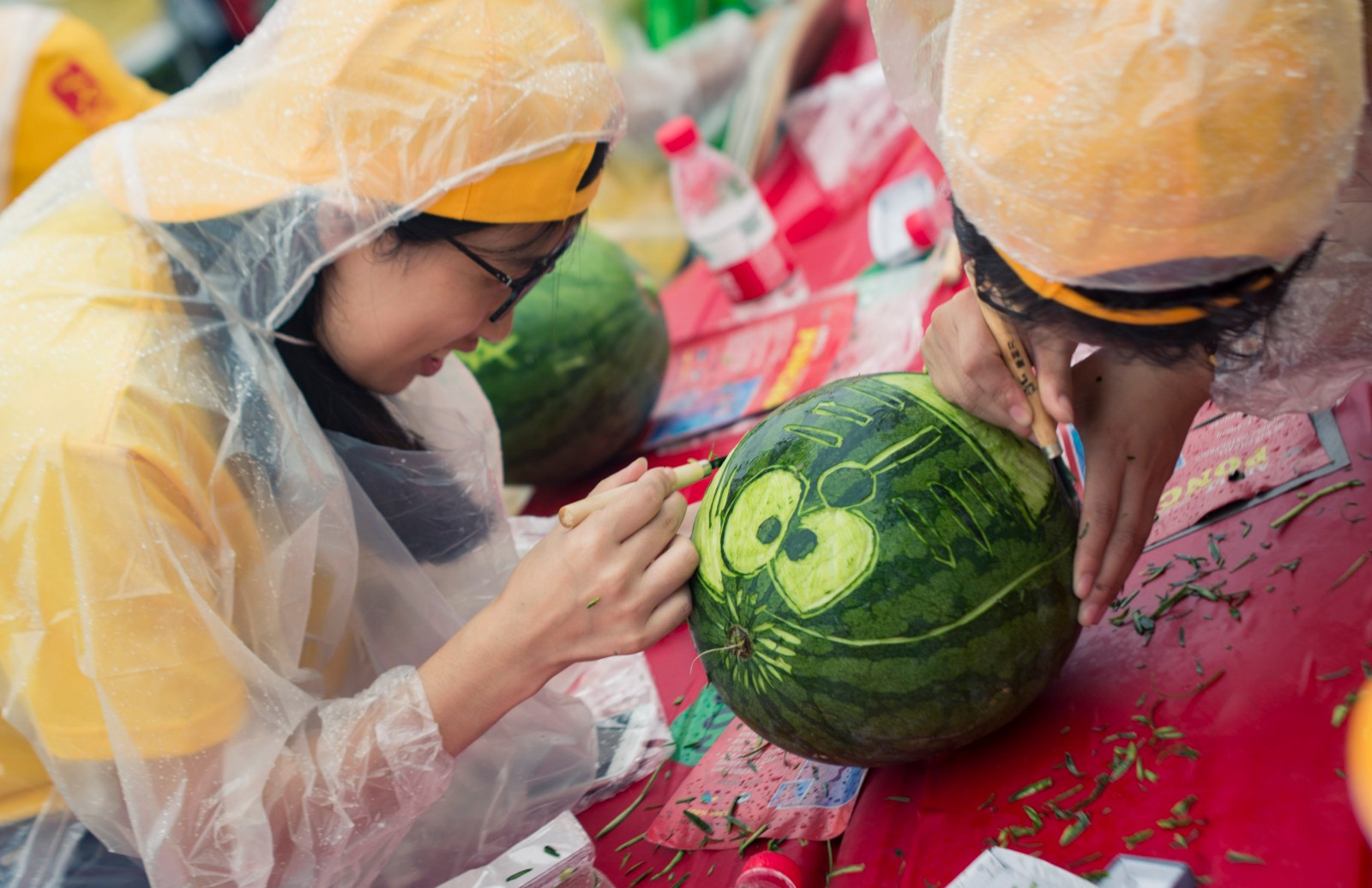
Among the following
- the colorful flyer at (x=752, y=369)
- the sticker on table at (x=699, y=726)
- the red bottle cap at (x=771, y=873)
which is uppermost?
the red bottle cap at (x=771, y=873)

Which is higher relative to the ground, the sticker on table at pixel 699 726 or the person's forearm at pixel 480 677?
the person's forearm at pixel 480 677

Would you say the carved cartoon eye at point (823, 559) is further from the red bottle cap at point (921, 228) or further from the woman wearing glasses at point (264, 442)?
the red bottle cap at point (921, 228)

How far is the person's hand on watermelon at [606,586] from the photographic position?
5.17 ft

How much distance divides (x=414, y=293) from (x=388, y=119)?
0.25m

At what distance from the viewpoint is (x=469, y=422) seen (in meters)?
2.25

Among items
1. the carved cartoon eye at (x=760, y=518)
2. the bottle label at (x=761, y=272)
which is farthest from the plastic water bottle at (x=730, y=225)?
the carved cartoon eye at (x=760, y=518)

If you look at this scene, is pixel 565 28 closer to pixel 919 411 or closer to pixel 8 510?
pixel 919 411

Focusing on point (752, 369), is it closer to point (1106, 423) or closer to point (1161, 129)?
point (1106, 423)

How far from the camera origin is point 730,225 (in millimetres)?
3252

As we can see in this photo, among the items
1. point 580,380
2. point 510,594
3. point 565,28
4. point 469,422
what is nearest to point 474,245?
point 565,28

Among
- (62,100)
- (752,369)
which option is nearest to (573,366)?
(752,369)

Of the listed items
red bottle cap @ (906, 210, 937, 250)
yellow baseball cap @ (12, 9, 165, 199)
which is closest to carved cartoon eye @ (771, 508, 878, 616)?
red bottle cap @ (906, 210, 937, 250)

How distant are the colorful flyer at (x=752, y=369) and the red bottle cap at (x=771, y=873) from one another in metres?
1.36

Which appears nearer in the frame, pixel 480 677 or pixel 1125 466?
pixel 1125 466
